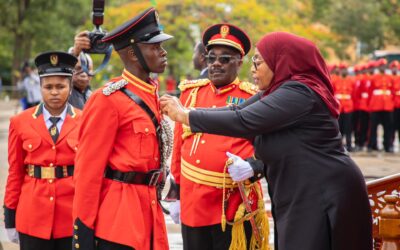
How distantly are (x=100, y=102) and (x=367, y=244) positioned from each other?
170 cm

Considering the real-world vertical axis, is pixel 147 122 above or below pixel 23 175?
above

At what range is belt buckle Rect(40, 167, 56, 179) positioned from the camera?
6219mm

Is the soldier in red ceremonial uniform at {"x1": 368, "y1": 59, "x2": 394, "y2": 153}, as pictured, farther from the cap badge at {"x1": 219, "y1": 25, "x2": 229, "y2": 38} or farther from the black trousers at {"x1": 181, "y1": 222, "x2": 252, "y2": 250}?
the black trousers at {"x1": 181, "y1": 222, "x2": 252, "y2": 250}

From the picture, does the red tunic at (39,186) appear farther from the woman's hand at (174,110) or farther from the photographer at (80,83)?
the woman's hand at (174,110)

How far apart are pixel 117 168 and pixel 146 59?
0.65 metres

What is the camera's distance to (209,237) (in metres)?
6.35

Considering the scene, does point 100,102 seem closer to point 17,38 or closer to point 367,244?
point 367,244

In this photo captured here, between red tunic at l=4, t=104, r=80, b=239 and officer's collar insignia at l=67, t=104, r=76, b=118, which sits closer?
red tunic at l=4, t=104, r=80, b=239

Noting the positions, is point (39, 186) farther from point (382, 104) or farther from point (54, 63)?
point (382, 104)

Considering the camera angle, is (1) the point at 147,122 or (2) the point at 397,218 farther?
(2) the point at 397,218

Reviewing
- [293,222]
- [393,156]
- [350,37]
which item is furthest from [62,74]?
[350,37]

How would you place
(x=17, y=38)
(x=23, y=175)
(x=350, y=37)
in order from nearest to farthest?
1. (x=23, y=175)
2. (x=350, y=37)
3. (x=17, y=38)

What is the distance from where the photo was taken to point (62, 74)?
6.40 m

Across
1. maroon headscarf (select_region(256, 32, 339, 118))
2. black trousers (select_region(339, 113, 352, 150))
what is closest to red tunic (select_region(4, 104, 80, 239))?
maroon headscarf (select_region(256, 32, 339, 118))
